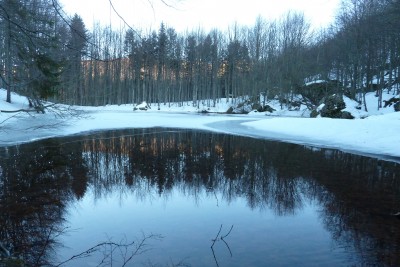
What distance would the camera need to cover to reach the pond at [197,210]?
16.4 feet

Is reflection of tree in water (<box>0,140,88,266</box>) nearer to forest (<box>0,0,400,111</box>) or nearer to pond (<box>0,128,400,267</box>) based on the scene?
pond (<box>0,128,400,267</box>)

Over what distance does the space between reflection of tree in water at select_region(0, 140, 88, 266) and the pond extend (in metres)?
0.03

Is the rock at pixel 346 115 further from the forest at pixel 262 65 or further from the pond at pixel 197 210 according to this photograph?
the pond at pixel 197 210

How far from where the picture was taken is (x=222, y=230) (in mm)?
5996

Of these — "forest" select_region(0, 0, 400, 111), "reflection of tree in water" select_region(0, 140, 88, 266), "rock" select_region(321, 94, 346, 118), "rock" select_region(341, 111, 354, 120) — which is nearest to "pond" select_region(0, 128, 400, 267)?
"reflection of tree in water" select_region(0, 140, 88, 266)

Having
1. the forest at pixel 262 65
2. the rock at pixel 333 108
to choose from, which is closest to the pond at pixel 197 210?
the rock at pixel 333 108

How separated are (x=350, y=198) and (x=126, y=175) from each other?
6282 millimetres

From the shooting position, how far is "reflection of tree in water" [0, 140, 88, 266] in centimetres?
509

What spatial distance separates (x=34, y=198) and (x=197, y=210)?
3.75 m

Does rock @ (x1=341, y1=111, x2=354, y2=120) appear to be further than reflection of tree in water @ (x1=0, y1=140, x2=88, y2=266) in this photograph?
Yes

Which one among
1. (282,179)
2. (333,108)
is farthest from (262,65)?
(282,179)

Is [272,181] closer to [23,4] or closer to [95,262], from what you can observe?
[95,262]

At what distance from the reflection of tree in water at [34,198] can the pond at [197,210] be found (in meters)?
0.03

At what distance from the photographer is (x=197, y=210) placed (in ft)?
23.2
